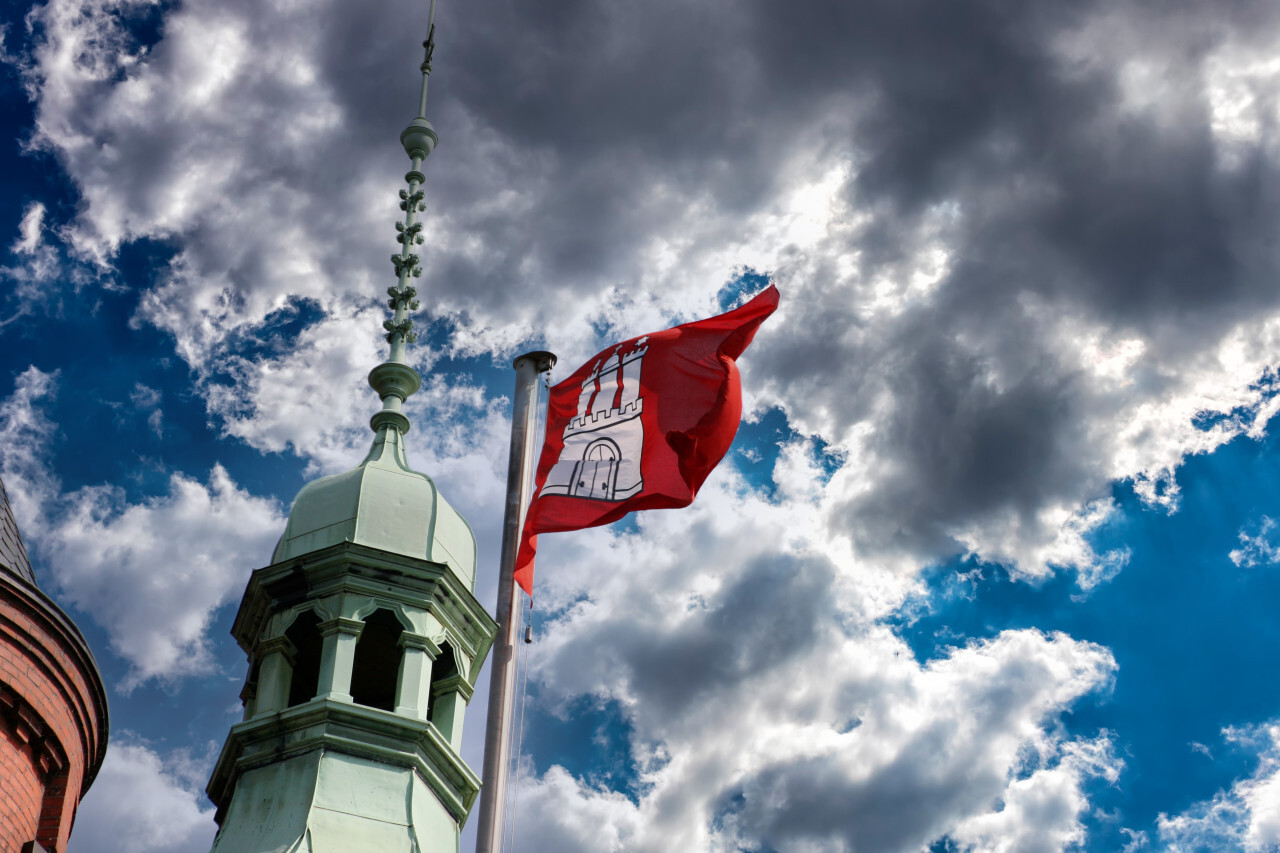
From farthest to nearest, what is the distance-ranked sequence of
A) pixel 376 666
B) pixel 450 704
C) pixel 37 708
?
pixel 376 666 < pixel 37 708 < pixel 450 704

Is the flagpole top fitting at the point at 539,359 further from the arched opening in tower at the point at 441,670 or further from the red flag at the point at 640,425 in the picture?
the arched opening in tower at the point at 441,670

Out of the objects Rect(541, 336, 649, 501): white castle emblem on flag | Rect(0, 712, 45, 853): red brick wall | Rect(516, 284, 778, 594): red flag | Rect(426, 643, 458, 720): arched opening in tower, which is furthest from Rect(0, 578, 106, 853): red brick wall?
Rect(541, 336, 649, 501): white castle emblem on flag

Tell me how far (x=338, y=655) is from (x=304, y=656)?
2.88 meters

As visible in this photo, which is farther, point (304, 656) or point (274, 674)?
point (304, 656)

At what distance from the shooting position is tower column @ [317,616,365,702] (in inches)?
700

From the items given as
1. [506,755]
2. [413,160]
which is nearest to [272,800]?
[506,755]

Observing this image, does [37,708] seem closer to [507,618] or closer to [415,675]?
[415,675]

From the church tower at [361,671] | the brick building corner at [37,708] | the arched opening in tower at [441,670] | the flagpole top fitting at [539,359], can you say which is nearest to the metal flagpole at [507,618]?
the flagpole top fitting at [539,359]

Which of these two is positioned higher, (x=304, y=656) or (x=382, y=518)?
(x=382, y=518)

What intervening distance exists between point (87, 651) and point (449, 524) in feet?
20.9

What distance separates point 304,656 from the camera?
67.9 feet

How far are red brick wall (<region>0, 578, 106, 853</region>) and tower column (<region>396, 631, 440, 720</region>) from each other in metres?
5.99

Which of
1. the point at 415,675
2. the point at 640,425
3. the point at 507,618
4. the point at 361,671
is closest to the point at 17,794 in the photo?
the point at 361,671

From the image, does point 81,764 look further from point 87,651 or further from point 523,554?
point 523,554
